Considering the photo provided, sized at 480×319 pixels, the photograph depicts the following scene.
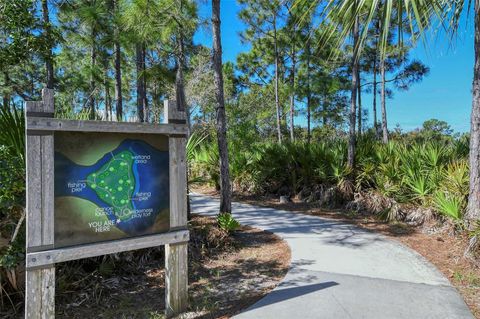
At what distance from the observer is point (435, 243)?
6.36 m

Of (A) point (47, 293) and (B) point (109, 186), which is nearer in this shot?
(A) point (47, 293)

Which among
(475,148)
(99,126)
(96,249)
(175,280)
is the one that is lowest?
(175,280)

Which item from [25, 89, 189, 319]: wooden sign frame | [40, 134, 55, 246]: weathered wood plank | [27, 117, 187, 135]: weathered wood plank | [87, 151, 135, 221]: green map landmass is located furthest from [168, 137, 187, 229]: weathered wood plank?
[40, 134, 55, 246]: weathered wood plank

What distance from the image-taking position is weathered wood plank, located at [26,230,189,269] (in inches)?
121

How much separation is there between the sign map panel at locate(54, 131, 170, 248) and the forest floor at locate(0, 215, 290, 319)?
3.37 feet

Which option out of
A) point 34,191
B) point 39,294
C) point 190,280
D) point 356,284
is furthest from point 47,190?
point 356,284

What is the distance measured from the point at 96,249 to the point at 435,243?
18.5 feet

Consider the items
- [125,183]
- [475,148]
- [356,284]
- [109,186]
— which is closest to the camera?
[109,186]

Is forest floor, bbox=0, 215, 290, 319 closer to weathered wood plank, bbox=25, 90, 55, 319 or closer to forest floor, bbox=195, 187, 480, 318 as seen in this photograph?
weathered wood plank, bbox=25, 90, 55, 319

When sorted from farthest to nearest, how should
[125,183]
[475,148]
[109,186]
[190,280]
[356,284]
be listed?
[475,148]
[190,280]
[356,284]
[125,183]
[109,186]

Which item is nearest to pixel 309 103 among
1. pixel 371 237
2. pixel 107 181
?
pixel 371 237

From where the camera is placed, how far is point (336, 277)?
4594mm

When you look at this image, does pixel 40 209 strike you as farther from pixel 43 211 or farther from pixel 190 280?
pixel 190 280

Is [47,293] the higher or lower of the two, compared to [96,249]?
lower
